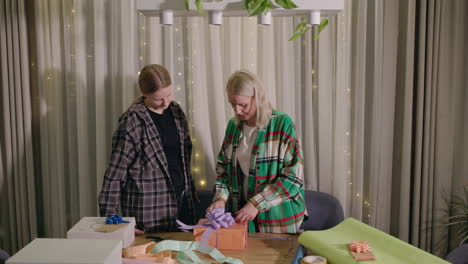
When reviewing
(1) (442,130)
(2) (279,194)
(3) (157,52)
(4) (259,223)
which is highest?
(3) (157,52)

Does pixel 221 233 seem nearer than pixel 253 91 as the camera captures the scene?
Yes

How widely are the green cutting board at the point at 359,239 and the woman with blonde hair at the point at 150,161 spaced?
0.95 meters

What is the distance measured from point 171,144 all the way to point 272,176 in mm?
619

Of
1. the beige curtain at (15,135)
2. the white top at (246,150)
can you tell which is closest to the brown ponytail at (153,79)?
the white top at (246,150)

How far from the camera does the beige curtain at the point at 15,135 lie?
3041 mm

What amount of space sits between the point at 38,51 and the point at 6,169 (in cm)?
81

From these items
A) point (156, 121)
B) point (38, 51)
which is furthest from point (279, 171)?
point (38, 51)

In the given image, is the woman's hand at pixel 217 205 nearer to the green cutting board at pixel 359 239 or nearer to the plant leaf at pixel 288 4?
the green cutting board at pixel 359 239

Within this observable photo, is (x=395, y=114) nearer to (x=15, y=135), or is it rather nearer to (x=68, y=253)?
(x=68, y=253)

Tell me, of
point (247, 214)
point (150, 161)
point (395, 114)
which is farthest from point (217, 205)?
point (395, 114)

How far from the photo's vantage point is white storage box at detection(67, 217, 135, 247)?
1749mm

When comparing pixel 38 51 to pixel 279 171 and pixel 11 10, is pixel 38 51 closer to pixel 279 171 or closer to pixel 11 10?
pixel 11 10

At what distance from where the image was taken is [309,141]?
298 cm

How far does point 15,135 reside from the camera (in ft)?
10.2
